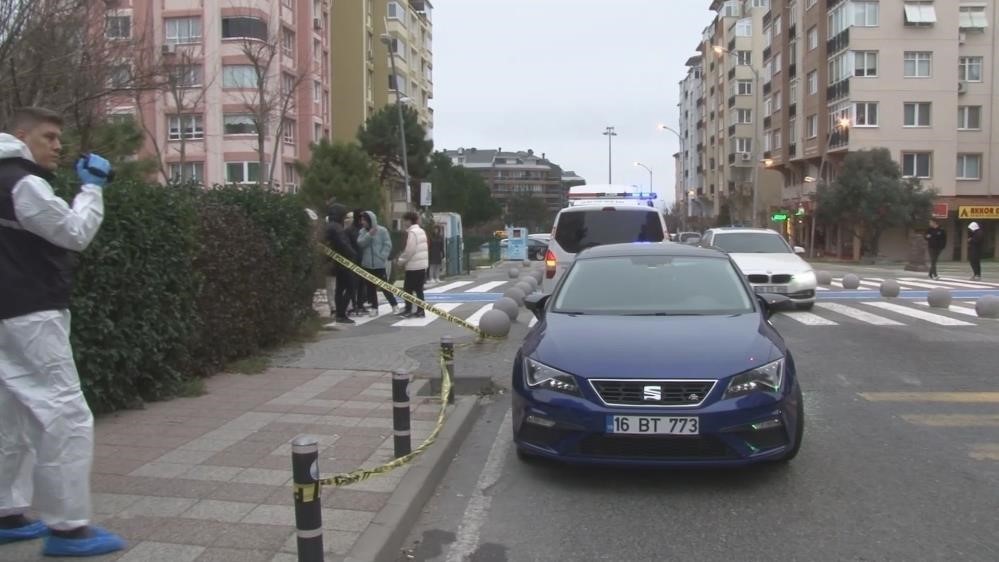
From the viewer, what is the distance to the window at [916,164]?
4703cm

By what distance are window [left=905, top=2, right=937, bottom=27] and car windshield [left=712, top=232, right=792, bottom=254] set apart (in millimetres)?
35713

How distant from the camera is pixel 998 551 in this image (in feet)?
14.6

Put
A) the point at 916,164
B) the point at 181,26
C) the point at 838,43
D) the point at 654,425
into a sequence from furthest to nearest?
the point at 838,43 → the point at 916,164 → the point at 181,26 → the point at 654,425

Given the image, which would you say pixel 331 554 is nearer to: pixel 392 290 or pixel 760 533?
pixel 760 533

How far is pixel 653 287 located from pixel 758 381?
1.77 metres

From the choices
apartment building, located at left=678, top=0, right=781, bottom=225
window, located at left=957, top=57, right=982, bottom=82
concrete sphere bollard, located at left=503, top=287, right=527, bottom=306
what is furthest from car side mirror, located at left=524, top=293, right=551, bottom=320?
apartment building, located at left=678, top=0, right=781, bottom=225

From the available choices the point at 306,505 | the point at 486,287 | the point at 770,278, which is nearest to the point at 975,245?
the point at 770,278

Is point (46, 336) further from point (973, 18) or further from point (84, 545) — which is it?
point (973, 18)

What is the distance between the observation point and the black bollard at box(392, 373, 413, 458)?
19.2ft

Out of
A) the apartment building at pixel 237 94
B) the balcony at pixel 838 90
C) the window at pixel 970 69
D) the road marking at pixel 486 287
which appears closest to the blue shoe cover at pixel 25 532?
the road marking at pixel 486 287

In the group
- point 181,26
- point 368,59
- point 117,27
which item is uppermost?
point 368,59

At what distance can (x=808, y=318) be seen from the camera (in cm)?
1438

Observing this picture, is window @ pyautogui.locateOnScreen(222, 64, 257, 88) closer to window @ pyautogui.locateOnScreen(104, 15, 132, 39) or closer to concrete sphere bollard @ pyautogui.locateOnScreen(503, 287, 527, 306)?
window @ pyautogui.locateOnScreen(104, 15, 132, 39)

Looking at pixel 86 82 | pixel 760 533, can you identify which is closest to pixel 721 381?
pixel 760 533
